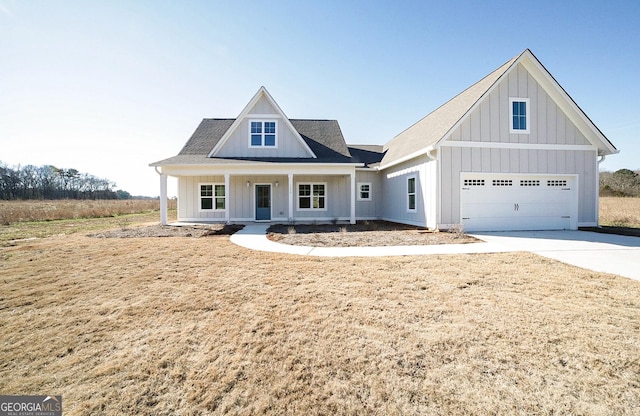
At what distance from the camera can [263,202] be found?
50.8ft

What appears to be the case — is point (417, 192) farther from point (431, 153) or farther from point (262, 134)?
point (262, 134)

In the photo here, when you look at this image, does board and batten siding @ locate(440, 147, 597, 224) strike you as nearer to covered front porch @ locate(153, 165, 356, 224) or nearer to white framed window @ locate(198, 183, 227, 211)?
covered front porch @ locate(153, 165, 356, 224)

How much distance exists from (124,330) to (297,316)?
2069 mm

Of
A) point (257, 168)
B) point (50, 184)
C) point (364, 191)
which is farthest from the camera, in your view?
point (50, 184)

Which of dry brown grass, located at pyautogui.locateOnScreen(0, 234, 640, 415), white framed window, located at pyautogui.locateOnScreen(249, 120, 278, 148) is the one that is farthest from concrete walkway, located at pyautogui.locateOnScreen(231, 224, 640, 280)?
white framed window, located at pyautogui.locateOnScreen(249, 120, 278, 148)

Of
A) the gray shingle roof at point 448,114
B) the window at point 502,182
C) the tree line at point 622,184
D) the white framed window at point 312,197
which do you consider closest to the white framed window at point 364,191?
the gray shingle roof at point 448,114

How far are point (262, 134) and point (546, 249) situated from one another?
1282cm

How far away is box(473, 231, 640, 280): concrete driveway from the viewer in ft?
18.8

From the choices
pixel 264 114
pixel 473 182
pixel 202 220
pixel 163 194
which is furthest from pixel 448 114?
pixel 163 194

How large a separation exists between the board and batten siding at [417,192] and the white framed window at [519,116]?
376cm

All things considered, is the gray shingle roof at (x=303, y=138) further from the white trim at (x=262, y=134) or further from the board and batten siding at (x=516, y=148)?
the board and batten siding at (x=516, y=148)

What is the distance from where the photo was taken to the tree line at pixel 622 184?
3247 cm

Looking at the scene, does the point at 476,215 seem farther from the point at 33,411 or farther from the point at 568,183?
the point at 33,411

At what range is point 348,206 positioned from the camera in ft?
52.1
